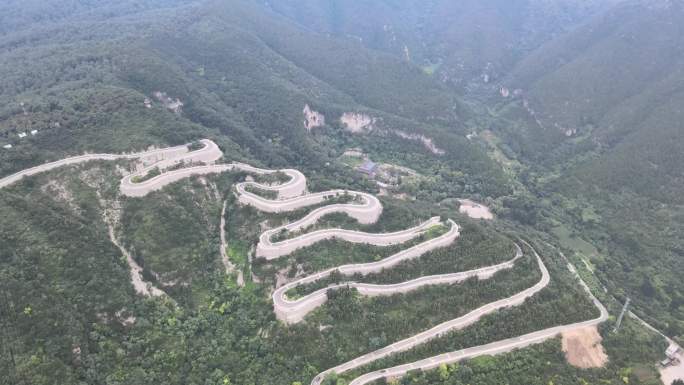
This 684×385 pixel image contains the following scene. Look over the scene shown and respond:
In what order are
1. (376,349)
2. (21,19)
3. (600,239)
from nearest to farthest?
(376,349), (600,239), (21,19)

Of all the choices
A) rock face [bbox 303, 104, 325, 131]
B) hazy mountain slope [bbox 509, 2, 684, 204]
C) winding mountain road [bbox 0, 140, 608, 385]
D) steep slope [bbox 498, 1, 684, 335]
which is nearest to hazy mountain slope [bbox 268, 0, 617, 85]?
steep slope [bbox 498, 1, 684, 335]

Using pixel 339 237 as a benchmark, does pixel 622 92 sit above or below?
above

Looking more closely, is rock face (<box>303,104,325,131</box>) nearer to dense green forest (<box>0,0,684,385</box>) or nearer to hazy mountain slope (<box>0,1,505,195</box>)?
dense green forest (<box>0,0,684,385</box>)

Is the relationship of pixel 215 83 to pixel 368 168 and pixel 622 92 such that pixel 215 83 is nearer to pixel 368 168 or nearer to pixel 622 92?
pixel 368 168

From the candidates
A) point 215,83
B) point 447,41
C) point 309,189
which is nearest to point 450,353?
point 309,189

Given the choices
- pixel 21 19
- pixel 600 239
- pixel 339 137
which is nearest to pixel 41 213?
pixel 339 137

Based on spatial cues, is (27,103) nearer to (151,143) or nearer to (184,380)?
(151,143)
